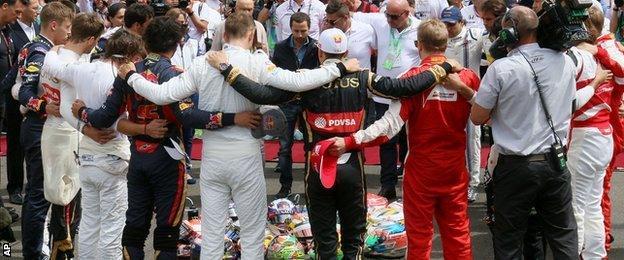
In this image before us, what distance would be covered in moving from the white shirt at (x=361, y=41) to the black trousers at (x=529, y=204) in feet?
13.1

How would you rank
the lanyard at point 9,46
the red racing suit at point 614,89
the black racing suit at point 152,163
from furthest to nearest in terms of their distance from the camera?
1. the lanyard at point 9,46
2. the red racing suit at point 614,89
3. the black racing suit at point 152,163

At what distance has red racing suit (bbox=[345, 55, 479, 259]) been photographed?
573 centimetres

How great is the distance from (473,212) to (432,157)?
280cm

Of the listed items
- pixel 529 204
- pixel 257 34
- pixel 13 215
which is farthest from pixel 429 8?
pixel 529 204

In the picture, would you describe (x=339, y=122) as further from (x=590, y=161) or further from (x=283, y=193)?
(x=283, y=193)

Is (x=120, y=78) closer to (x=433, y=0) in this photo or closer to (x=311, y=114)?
(x=311, y=114)

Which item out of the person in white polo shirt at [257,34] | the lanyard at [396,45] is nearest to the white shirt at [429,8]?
the lanyard at [396,45]

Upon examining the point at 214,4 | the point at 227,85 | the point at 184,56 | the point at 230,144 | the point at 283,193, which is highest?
the point at 214,4

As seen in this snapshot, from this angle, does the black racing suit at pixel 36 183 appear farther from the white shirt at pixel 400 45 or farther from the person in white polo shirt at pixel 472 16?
the person in white polo shirt at pixel 472 16

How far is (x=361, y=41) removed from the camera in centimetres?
934

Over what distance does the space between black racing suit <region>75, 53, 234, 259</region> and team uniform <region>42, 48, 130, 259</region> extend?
145mm

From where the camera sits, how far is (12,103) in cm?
895

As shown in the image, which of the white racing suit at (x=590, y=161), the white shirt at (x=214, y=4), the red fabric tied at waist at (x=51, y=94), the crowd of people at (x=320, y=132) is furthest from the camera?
the white shirt at (x=214, y=4)

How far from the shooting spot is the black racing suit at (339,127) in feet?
18.4
